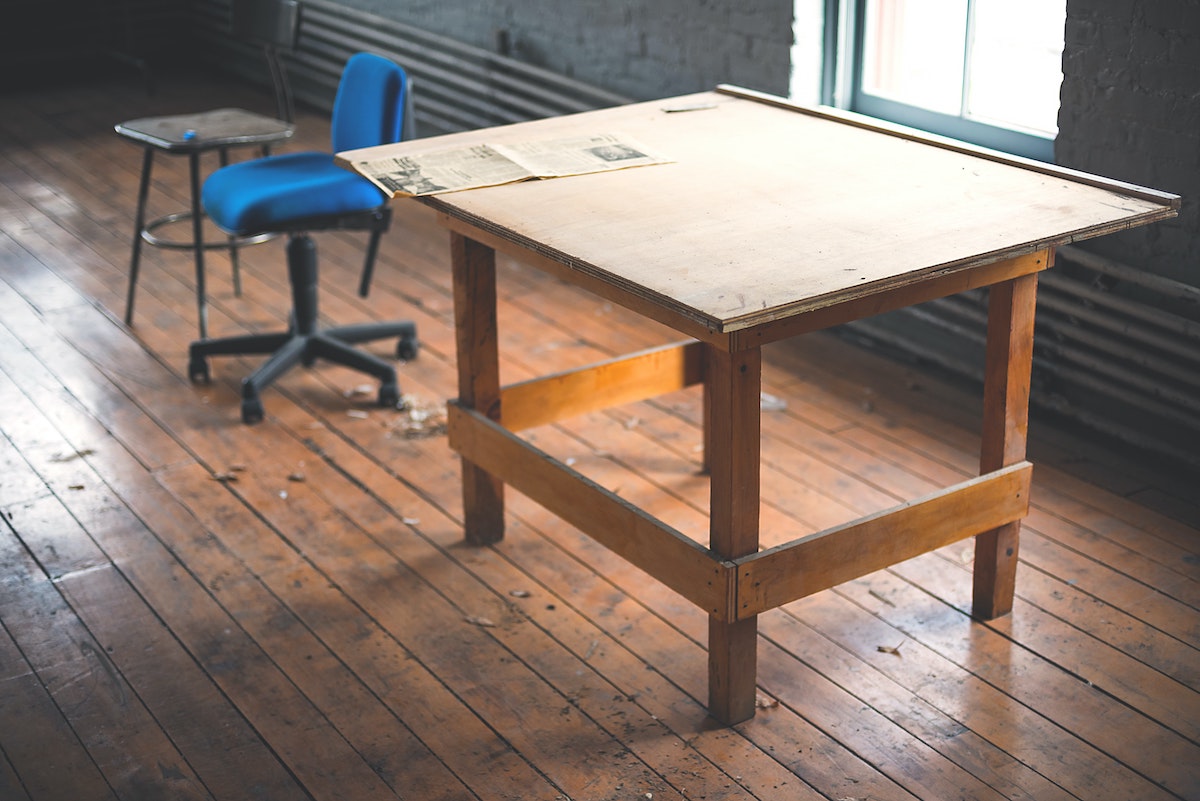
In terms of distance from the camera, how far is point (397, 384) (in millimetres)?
3826

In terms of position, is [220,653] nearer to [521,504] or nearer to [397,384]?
[521,504]

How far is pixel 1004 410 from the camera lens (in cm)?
259

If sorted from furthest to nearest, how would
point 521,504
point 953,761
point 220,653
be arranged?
point 521,504, point 220,653, point 953,761

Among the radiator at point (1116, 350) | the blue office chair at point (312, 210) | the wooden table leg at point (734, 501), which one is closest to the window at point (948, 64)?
the radiator at point (1116, 350)

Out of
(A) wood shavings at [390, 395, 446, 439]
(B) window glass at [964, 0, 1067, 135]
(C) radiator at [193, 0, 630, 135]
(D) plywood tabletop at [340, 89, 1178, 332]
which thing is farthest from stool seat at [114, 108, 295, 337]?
(B) window glass at [964, 0, 1067, 135]

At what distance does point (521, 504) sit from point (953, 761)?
4.23 feet

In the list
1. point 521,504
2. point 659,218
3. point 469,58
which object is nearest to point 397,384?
point 521,504

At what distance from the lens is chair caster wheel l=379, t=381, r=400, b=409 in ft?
12.5

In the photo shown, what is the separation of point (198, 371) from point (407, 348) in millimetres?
601

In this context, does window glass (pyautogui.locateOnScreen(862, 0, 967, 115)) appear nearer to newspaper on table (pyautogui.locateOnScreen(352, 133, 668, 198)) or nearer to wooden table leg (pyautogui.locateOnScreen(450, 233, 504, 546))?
newspaper on table (pyautogui.locateOnScreen(352, 133, 668, 198))

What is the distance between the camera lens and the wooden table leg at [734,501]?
2258 millimetres

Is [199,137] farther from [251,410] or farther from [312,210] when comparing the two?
[251,410]

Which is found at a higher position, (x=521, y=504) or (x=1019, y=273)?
(x=1019, y=273)

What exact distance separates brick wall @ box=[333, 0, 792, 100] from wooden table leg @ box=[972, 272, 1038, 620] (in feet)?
6.13
